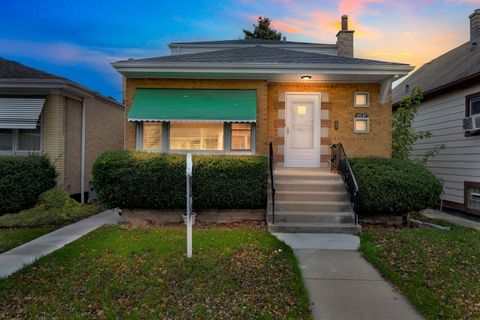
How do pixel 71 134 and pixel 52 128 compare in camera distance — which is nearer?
pixel 52 128

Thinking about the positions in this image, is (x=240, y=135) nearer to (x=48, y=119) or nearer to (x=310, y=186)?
(x=310, y=186)

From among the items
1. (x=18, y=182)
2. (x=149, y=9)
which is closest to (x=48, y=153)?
(x=18, y=182)

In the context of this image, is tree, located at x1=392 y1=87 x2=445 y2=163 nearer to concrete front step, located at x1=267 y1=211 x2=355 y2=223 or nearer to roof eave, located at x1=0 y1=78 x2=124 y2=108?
concrete front step, located at x1=267 y1=211 x2=355 y2=223

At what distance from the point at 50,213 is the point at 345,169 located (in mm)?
7558

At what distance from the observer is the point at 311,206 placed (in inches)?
297

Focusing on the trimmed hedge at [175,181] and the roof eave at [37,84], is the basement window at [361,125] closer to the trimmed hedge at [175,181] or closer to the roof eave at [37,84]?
the trimmed hedge at [175,181]

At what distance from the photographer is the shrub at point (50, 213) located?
8.27 metres

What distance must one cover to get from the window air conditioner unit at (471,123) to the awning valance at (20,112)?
41.6ft

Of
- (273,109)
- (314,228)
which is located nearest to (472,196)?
(314,228)

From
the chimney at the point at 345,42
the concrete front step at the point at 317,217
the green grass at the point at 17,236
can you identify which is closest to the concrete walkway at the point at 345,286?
the concrete front step at the point at 317,217

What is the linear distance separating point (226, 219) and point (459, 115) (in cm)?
808

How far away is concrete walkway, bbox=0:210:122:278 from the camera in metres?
5.19

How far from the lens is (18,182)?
930 cm

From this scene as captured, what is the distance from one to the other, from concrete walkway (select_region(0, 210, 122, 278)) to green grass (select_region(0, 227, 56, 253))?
0.17 meters
